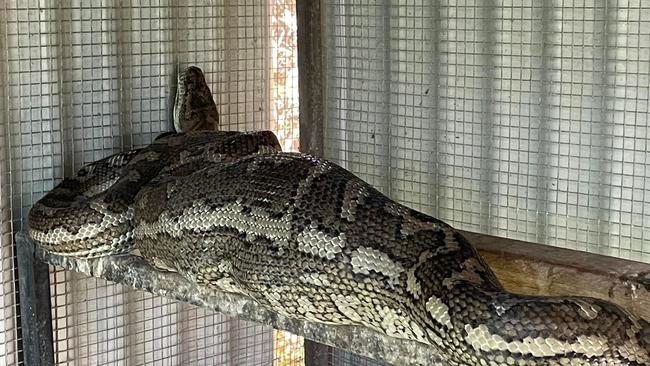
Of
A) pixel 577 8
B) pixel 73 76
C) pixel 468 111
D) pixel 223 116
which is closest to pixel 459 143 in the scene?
pixel 468 111

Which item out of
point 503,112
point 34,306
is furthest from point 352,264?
point 34,306

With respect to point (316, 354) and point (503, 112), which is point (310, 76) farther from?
point (316, 354)

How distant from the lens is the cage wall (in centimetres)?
430

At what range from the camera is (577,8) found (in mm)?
4180

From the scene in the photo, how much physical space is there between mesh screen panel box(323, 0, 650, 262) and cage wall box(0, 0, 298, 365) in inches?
17.2

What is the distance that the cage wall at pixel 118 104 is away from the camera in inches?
169

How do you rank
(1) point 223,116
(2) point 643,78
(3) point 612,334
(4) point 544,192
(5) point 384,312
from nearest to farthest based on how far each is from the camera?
1. (3) point 612,334
2. (5) point 384,312
3. (2) point 643,78
4. (4) point 544,192
5. (1) point 223,116

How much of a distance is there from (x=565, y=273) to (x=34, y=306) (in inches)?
98.0

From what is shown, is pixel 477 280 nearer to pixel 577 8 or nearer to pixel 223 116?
pixel 577 8

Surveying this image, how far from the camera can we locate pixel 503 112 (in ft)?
14.7

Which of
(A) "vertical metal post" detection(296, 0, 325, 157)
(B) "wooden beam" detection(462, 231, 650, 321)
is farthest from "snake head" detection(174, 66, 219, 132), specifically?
(B) "wooden beam" detection(462, 231, 650, 321)

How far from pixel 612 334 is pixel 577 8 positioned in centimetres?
217

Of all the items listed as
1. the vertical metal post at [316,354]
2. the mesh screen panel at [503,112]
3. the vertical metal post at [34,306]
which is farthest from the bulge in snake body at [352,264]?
the vertical metal post at [316,354]

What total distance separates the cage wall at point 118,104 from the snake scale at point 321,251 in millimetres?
356
